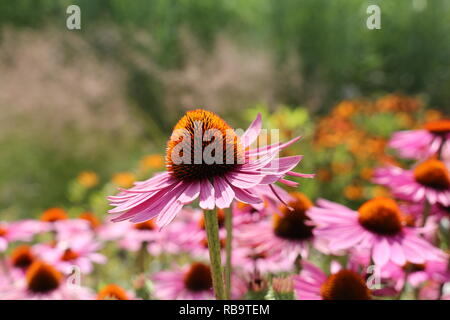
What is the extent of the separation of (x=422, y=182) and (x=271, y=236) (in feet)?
1.03

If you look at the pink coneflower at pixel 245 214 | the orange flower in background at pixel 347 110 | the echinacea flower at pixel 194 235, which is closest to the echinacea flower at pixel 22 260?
the echinacea flower at pixel 194 235

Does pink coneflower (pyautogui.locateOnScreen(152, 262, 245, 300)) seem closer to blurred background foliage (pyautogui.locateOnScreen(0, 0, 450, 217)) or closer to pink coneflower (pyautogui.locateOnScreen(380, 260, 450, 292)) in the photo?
pink coneflower (pyautogui.locateOnScreen(380, 260, 450, 292))

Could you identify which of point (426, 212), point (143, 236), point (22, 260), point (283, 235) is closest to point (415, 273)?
point (426, 212)

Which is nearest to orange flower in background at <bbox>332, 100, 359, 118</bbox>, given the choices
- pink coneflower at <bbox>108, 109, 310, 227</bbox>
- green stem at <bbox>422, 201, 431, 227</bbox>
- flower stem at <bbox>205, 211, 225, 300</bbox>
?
green stem at <bbox>422, 201, 431, 227</bbox>

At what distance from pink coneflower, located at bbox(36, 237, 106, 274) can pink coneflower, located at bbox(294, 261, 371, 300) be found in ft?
1.70

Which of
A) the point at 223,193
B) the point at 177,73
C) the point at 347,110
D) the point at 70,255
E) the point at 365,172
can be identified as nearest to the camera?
the point at 223,193

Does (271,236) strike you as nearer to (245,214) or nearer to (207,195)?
(245,214)

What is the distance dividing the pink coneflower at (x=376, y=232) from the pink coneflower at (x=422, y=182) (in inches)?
4.4

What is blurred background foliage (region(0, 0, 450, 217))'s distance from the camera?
2.99 m

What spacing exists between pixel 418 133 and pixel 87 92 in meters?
2.79

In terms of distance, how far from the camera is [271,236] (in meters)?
0.79

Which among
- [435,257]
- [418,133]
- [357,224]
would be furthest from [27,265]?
[418,133]

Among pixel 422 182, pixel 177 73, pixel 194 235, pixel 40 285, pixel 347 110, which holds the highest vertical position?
pixel 177 73

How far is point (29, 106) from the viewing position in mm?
3102
